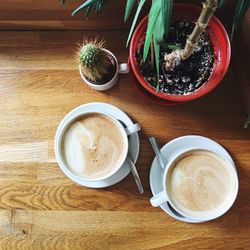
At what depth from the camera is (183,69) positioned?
0.82 meters

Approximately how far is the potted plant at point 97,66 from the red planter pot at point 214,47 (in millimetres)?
69

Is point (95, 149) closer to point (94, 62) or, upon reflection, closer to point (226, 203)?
point (94, 62)

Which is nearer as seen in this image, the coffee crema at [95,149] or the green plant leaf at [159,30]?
the green plant leaf at [159,30]

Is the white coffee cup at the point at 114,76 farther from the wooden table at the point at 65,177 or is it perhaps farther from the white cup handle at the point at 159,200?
the white cup handle at the point at 159,200

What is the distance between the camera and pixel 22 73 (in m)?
0.93

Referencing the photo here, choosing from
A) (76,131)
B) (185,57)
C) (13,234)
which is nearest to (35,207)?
(13,234)

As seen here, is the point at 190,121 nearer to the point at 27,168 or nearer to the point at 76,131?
the point at 76,131

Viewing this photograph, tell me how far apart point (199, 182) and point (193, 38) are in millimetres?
298

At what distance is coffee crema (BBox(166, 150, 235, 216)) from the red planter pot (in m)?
0.12

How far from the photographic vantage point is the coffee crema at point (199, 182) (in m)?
0.79

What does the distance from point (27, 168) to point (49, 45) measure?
0.30m

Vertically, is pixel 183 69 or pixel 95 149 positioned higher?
pixel 183 69

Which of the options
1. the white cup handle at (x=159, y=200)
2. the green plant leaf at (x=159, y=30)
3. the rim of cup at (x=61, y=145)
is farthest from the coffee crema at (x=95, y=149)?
the green plant leaf at (x=159, y=30)

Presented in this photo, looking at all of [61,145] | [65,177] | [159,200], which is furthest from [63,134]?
[159,200]
